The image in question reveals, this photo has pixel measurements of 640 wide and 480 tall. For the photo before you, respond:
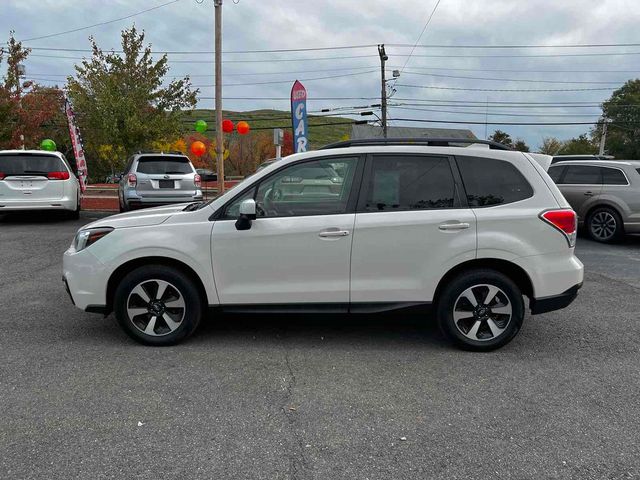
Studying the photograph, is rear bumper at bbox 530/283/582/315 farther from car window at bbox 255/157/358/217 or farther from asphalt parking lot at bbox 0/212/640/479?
car window at bbox 255/157/358/217

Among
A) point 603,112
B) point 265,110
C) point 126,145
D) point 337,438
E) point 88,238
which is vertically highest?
point 265,110

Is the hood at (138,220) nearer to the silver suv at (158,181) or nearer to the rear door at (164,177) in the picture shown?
→ the silver suv at (158,181)

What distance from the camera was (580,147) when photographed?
77562mm

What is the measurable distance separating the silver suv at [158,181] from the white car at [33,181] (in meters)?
1.33

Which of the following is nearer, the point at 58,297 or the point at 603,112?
the point at 58,297

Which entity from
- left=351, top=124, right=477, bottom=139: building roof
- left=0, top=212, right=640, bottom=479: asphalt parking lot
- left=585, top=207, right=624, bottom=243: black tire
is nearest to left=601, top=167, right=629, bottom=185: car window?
left=585, top=207, right=624, bottom=243: black tire

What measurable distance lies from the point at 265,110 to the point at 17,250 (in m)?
194

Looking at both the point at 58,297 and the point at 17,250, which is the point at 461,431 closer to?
the point at 58,297

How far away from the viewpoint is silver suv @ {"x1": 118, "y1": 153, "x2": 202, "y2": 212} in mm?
11148

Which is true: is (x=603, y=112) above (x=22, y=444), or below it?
above

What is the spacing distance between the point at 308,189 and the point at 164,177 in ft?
25.9

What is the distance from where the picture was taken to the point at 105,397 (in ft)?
11.0

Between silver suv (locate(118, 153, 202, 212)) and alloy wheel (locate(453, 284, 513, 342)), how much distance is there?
8144 millimetres

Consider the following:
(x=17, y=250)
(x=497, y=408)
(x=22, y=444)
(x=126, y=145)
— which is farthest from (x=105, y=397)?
(x=126, y=145)
